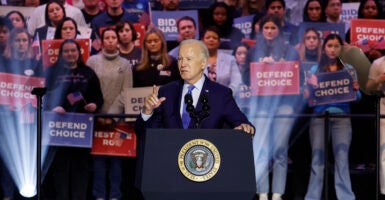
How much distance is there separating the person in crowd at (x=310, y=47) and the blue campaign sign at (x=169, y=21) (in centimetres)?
92

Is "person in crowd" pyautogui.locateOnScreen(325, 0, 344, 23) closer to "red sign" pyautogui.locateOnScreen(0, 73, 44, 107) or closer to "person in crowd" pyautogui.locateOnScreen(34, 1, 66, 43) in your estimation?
"person in crowd" pyautogui.locateOnScreen(34, 1, 66, 43)

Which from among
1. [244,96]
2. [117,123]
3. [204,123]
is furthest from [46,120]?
[204,123]

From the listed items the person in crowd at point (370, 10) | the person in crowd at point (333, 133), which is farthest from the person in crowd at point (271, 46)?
the person in crowd at point (370, 10)

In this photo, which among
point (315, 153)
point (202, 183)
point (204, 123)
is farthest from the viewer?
point (315, 153)

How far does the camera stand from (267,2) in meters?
8.66

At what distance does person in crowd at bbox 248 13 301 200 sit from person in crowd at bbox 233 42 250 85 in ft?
0.14

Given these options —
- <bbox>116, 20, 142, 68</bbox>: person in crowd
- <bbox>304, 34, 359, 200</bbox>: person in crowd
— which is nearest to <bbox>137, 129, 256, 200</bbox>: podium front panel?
<bbox>304, 34, 359, 200</bbox>: person in crowd

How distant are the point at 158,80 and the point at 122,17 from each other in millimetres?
685

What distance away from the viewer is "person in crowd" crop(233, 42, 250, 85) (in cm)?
842

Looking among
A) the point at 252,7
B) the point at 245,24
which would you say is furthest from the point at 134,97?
the point at 252,7

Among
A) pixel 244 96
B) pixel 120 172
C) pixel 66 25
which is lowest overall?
pixel 120 172

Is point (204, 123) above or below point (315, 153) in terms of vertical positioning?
above

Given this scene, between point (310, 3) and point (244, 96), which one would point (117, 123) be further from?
point (310, 3)

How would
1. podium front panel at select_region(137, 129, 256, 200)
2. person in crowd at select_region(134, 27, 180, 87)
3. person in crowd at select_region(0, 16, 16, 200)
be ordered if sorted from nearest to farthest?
podium front panel at select_region(137, 129, 256, 200), person in crowd at select_region(0, 16, 16, 200), person in crowd at select_region(134, 27, 180, 87)
